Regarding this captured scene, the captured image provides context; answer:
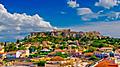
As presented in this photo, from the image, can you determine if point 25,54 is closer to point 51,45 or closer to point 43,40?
point 51,45

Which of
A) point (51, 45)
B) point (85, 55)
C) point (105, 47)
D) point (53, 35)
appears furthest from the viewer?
point (53, 35)

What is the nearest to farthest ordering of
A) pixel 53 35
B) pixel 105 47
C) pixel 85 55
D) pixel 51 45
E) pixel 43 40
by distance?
pixel 85 55, pixel 105 47, pixel 51 45, pixel 43 40, pixel 53 35

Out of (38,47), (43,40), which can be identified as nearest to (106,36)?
(43,40)

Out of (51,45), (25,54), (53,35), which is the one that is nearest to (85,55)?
(25,54)

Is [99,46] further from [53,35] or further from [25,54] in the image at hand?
[53,35]

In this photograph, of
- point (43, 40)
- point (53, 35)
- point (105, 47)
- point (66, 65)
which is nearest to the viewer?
point (66, 65)

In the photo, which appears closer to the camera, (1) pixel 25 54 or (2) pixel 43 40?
(1) pixel 25 54

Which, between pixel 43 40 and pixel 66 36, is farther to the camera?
pixel 66 36

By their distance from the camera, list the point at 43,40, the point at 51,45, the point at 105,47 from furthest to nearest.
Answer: the point at 43,40
the point at 51,45
the point at 105,47
